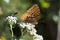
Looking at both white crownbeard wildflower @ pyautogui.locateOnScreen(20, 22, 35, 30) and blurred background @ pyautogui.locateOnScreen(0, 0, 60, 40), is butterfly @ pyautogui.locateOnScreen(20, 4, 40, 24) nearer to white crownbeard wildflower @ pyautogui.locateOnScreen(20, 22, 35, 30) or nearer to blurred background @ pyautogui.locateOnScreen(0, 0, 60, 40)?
white crownbeard wildflower @ pyautogui.locateOnScreen(20, 22, 35, 30)

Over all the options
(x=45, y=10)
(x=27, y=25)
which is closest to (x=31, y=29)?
(x=27, y=25)

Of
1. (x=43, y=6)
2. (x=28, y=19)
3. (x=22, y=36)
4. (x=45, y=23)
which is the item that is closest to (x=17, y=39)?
(x=22, y=36)

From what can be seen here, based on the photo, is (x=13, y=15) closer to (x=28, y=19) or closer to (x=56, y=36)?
(x=28, y=19)

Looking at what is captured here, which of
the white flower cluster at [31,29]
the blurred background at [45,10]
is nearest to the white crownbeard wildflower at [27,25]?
the white flower cluster at [31,29]

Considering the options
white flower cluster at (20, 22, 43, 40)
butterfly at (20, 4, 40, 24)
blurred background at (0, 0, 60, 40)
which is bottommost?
white flower cluster at (20, 22, 43, 40)

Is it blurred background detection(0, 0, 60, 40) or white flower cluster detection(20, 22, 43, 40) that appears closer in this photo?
white flower cluster detection(20, 22, 43, 40)

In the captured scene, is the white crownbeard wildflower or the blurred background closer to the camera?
the white crownbeard wildflower

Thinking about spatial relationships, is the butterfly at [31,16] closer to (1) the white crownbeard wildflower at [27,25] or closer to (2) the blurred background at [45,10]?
(1) the white crownbeard wildflower at [27,25]

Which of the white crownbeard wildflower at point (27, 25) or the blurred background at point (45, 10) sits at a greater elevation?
the blurred background at point (45, 10)

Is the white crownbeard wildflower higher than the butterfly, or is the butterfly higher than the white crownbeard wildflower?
the butterfly

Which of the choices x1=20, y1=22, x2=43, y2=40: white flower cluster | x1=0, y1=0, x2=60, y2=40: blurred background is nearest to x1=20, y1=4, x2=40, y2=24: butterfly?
→ x1=20, y1=22, x2=43, y2=40: white flower cluster

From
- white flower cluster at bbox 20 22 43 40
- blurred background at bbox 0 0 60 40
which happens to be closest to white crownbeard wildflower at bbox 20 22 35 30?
white flower cluster at bbox 20 22 43 40
